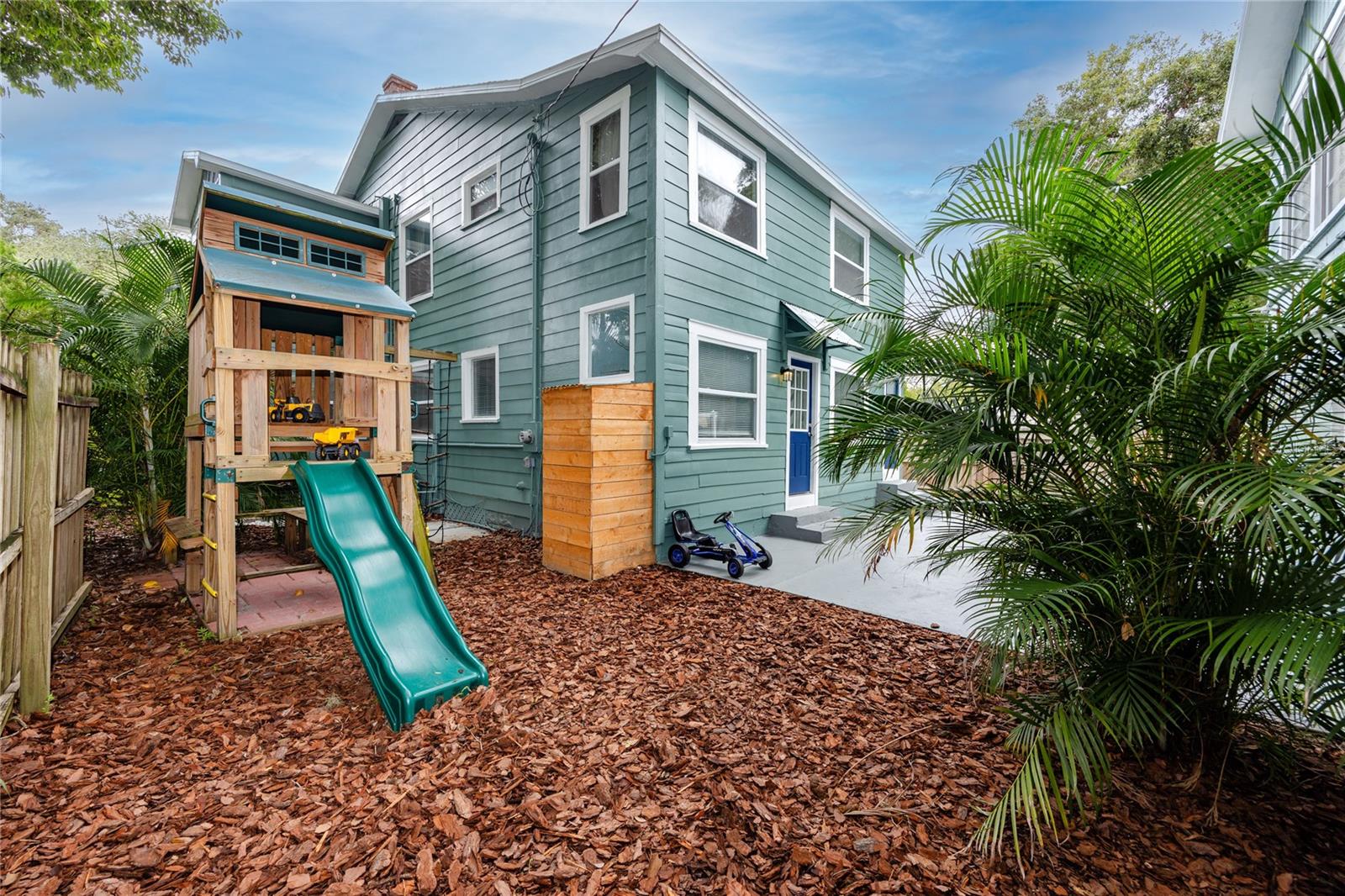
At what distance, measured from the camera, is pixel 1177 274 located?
1.91 metres

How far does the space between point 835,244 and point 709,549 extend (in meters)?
5.87

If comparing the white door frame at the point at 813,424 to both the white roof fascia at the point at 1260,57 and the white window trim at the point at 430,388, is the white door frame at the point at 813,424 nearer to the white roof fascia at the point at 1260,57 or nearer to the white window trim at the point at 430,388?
the white roof fascia at the point at 1260,57

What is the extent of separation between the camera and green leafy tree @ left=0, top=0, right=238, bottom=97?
6641 millimetres

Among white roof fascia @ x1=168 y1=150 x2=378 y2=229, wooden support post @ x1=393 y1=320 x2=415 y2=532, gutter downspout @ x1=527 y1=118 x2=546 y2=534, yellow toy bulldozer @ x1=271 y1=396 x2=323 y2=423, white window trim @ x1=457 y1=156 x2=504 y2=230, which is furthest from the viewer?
white roof fascia @ x1=168 y1=150 x2=378 y2=229

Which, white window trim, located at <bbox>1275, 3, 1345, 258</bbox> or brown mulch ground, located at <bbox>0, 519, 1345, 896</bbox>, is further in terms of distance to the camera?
white window trim, located at <bbox>1275, 3, 1345, 258</bbox>

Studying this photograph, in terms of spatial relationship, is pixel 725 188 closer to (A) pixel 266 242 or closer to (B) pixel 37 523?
(A) pixel 266 242

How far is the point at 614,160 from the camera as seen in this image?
19.8 ft

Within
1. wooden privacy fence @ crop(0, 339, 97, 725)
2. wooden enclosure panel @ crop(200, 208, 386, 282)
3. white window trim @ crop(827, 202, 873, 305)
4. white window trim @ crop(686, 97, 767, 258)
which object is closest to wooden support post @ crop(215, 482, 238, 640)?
wooden privacy fence @ crop(0, 339, 97, 725)

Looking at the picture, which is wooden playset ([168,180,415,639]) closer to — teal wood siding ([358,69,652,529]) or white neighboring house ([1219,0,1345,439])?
teal wood siding ([358,69,652,529])

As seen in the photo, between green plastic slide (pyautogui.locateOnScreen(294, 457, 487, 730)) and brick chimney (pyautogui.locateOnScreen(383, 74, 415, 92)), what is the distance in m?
8.55

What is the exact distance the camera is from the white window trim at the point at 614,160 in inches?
229

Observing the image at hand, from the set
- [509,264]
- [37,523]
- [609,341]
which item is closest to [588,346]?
[609,341]

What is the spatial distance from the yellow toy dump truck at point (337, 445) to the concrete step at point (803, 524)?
4.94 metres

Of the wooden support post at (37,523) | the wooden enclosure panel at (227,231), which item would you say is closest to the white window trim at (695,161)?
the wooden enclosure panel at (227,231)
